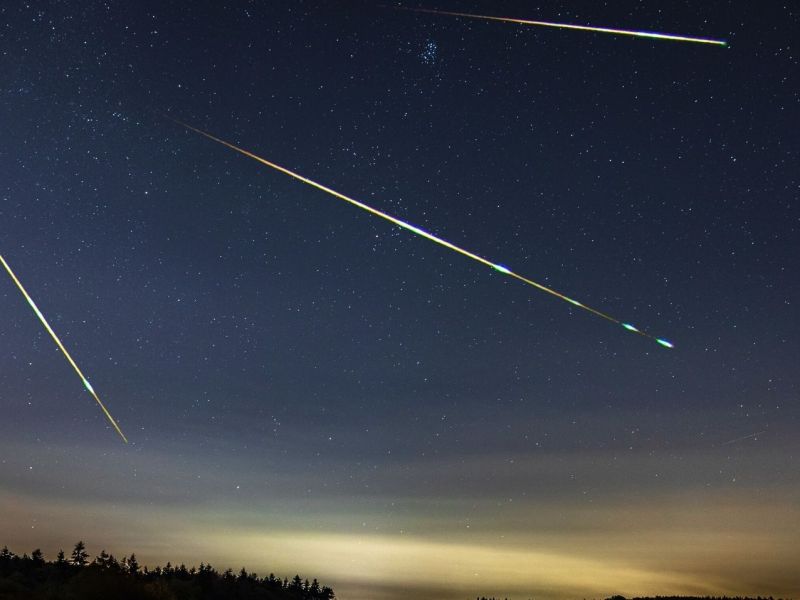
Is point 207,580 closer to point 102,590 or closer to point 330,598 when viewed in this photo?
point 330,598

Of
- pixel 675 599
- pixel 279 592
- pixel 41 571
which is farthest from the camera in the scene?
pixel 675 599

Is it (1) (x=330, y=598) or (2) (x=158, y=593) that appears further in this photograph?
(1) (x=330, y=598)

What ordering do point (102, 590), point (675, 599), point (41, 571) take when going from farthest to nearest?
point (675, 599)
point (41, 571)
point (102, 590)

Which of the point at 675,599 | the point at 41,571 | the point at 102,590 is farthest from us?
the point at 675,599

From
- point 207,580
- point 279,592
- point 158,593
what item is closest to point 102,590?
point 158,593

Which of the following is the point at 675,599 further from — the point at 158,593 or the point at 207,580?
the point at 158,593

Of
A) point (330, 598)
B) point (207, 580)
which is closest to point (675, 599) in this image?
point (330, 598)
